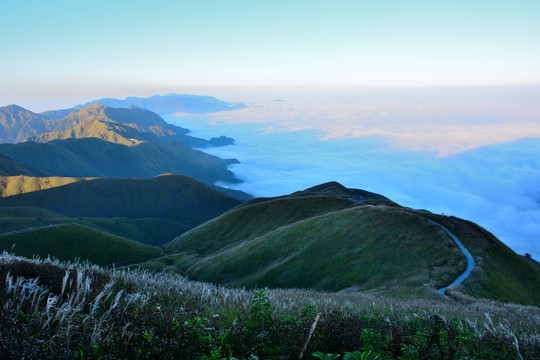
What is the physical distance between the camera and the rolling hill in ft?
112

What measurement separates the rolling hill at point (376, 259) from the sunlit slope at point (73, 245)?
2144cm

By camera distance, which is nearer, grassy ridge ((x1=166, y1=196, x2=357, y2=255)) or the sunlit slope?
the sunlit slope

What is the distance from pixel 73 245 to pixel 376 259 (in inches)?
3114

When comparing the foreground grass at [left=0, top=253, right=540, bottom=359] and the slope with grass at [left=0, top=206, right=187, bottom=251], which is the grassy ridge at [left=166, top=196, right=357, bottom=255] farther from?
the slope with grass at [left=0, top=206, right=187, bottom=251]

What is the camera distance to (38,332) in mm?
5090

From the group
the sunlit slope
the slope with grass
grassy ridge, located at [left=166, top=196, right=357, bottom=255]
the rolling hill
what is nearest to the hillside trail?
the rolling hill

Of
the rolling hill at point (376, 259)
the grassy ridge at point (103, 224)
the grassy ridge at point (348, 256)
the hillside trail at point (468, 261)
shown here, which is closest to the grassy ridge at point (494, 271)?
the rolling hill at point (376, 259)

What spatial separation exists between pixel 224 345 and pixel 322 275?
132 ft

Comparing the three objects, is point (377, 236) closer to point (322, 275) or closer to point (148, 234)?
point (322, 275)

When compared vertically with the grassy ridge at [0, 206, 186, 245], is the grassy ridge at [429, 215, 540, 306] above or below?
above

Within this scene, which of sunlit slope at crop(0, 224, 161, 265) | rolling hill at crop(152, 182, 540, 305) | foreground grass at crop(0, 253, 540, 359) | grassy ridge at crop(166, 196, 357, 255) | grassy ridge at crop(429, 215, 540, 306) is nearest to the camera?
foreground grass at crop(0, 253, 540, 359)

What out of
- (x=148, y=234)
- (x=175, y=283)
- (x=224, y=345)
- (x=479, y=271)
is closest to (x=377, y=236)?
(x=479, y=271)

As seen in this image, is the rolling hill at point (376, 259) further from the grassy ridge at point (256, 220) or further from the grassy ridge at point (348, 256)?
the grassy ridge at point (256, 220)

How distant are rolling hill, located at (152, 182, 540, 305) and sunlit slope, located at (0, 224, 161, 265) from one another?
21437 mm
